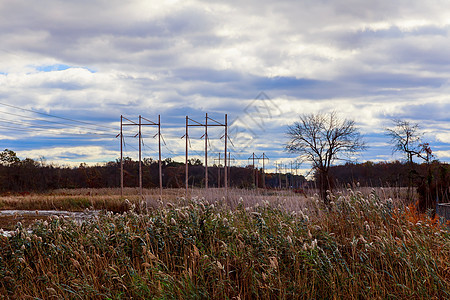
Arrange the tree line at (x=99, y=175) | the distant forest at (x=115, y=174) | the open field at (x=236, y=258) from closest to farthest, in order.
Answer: the open field at (x=236, y=258)
the distant forest at (x=115, y=174)
the tree line at (x=99, y=175)

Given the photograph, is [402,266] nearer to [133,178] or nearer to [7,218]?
[7,218]

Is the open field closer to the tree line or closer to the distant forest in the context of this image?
the distant forest

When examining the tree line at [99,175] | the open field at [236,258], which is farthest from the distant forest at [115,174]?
the open field at [236,258]

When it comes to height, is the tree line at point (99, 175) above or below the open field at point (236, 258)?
above

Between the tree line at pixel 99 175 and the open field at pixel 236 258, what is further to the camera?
the tree line at pixel 99 175

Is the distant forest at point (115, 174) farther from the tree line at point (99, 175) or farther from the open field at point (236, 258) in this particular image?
the open field at point (236, 258)

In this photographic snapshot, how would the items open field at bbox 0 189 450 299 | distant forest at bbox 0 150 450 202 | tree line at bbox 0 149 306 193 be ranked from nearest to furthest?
1. open field at bbox 0 189 450 299
2. distant forest at bbox 0 150 450 202
3. tree line at bbox 0 149 306 193

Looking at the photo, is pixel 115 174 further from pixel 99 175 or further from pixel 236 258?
pixel 236 258

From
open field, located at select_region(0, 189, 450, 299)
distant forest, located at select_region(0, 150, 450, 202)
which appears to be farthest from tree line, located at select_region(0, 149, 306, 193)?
open field, located at select_region(0, 189, 450, 299)

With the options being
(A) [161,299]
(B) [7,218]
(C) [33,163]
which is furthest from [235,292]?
(C) [33,163]

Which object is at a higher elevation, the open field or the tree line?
the tree line

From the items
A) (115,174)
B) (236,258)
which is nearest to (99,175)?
(115,174)

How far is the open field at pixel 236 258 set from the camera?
557 centimetres

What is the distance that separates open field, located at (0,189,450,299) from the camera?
557 centimetres
